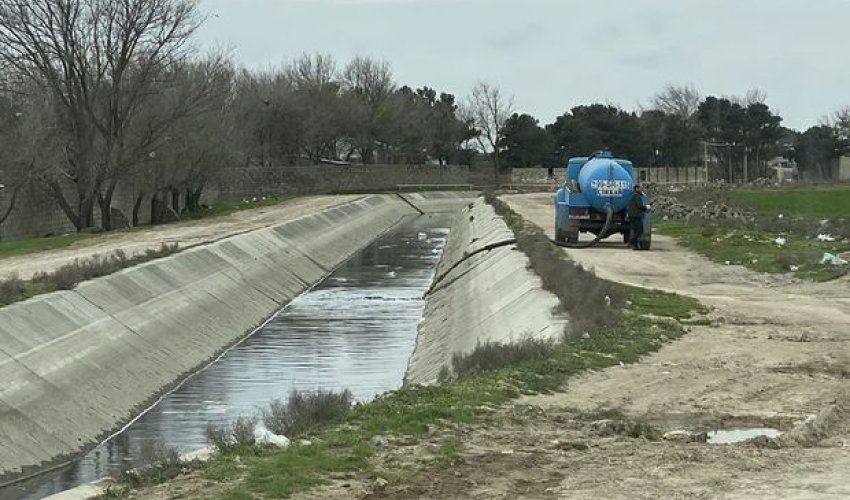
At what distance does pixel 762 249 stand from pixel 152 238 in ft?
82.1

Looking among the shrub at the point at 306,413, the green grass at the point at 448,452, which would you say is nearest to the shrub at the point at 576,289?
the shrub at the point at 306,413

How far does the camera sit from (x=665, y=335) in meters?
17.8

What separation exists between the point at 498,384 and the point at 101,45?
43914 millimetres

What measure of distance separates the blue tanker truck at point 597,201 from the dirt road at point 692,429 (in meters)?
14.9

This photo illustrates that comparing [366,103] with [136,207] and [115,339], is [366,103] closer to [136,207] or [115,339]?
[136,207]

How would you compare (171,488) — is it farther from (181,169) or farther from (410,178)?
(410,178)

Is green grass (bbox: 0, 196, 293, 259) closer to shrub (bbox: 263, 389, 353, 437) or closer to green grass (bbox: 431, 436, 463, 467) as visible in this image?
shrub (bbox: 263, 389, 353, 437)

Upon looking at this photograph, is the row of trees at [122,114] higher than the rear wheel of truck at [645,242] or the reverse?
higher

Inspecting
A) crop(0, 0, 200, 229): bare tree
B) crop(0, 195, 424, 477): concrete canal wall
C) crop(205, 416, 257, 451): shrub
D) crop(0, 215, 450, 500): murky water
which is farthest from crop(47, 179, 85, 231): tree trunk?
crop(205, 416, 257, 451): shrub

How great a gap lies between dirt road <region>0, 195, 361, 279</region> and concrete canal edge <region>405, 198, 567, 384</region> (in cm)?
1002

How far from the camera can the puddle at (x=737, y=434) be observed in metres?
10.7

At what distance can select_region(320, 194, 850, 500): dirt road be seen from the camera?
28.6ft

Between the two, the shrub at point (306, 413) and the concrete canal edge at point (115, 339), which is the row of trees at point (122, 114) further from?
the shrub at point (306, 413)

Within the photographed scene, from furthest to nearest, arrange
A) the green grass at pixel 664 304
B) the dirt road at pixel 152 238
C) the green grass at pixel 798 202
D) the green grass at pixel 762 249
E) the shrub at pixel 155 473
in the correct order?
the green grass at pixel 798 202, the dirt road at pixel 152 238, the green grass at pixel 762 249, the green grass at pixel 664 304, the shrub at pixel 155 473
